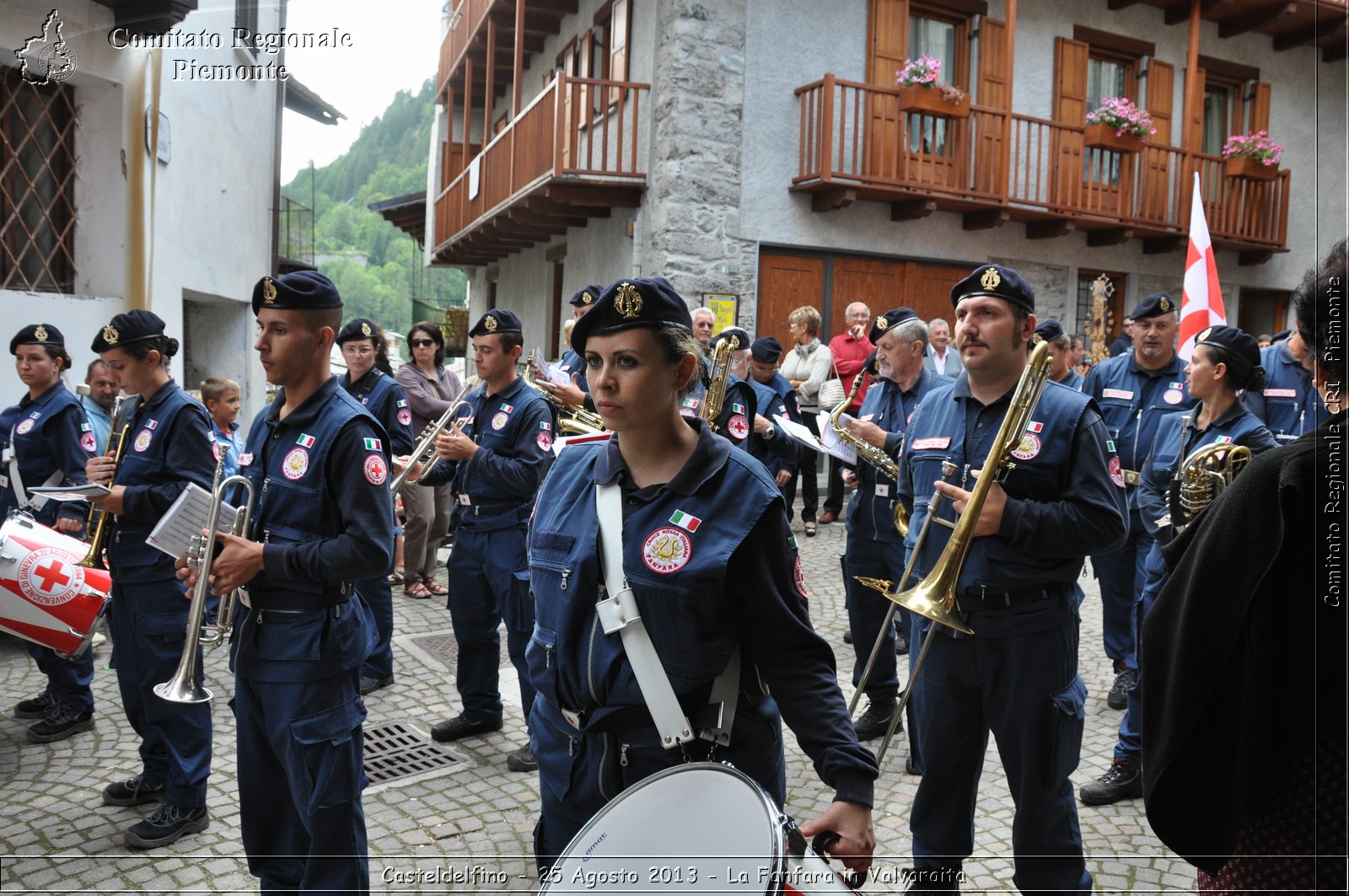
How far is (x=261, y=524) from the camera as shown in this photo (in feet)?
10.6

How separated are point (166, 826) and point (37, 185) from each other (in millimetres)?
5986

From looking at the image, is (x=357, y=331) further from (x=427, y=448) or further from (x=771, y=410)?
(x=771, y=410)

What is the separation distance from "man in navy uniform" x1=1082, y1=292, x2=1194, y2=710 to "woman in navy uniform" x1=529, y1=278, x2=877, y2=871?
4226mm

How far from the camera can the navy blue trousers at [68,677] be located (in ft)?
17.3

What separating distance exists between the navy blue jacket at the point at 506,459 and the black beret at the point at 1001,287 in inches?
98.8

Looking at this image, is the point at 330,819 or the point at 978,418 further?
the point at 978,418

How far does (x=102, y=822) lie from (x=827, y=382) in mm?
8342

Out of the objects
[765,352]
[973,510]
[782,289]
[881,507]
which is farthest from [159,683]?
[782,289]

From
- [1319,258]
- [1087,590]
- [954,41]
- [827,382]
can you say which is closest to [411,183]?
[954,41]

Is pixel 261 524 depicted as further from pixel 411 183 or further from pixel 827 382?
pixel 411 183

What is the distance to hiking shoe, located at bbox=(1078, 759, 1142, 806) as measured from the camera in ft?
15.1

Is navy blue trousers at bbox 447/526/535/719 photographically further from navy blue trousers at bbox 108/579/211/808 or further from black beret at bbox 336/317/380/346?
black beret at bbox 336/317/380/346

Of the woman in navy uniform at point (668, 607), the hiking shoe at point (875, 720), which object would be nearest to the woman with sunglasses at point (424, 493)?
the hiking shoe at point (875, 720)

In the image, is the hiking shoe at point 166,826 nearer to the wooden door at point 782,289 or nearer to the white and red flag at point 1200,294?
the white and red flag at point 1200,294
